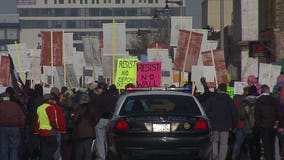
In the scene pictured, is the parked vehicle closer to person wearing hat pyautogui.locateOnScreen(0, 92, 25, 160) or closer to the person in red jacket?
the person in red jacket

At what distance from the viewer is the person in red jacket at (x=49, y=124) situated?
845 inches

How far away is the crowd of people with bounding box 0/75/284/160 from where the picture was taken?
21.4 meters

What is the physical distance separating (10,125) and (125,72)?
37.5 feet

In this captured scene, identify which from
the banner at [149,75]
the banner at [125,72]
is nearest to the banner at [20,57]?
Answer: the banner at [125,72]

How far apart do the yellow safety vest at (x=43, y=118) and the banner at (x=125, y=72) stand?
37.4ft

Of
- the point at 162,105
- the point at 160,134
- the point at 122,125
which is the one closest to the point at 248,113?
the point at 162,105

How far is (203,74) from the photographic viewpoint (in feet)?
114

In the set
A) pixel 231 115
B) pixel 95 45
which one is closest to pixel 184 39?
pixel 95 45

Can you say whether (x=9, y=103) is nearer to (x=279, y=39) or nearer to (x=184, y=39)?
(x=184, y=39)

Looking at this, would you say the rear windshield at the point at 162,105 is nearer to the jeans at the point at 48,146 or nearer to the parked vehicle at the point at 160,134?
the parked vehicle at the point at 160,134

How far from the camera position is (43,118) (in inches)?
849

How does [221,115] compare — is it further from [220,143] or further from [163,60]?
[163,60]

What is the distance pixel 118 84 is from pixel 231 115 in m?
10.9

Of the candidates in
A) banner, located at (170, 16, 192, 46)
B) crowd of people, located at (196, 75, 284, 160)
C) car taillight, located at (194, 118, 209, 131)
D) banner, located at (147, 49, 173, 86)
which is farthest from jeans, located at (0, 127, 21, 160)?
banner, located at (170, 16, 192, 46)
